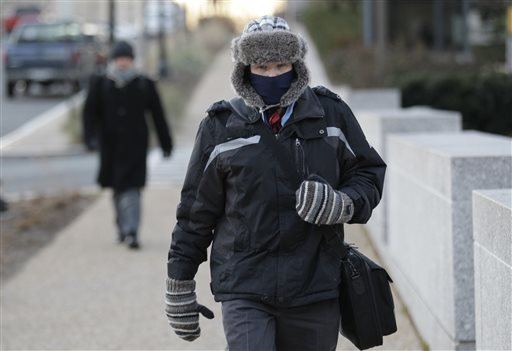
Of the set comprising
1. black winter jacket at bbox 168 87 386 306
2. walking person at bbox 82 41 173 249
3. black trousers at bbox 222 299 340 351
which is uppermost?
black winter jacket at bbox 168 87 386 306

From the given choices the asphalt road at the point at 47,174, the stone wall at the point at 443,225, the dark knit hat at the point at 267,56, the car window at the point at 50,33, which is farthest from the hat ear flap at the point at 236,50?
the car window at the point at 50,33

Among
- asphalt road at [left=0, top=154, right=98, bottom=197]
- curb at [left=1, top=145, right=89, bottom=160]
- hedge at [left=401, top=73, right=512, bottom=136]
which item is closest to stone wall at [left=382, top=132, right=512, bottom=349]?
asphalt road at [left=0, top=154, right=98, bottom=197]

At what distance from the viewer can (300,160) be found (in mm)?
3969

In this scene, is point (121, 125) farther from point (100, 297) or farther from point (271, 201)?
point (271, 201)

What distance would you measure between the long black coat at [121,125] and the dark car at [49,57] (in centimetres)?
2015

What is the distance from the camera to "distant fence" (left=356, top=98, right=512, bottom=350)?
4.66 meters

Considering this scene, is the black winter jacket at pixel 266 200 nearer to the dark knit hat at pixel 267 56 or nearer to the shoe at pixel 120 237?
the dark knit hat at pixel 267 56

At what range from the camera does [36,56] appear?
1171 inches

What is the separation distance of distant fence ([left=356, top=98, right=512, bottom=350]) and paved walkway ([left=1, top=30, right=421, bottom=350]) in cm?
39

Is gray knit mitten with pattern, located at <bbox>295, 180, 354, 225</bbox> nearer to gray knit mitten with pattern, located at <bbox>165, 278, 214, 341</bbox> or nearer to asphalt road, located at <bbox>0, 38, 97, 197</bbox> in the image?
gray knit mitten with pattern, located at <bbox>165, 278, 214, 341</bbox>

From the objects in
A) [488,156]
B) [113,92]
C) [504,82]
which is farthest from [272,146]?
[504,82]

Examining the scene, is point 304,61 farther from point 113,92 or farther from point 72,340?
point 113,92

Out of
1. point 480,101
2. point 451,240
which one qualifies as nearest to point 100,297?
point 451,240

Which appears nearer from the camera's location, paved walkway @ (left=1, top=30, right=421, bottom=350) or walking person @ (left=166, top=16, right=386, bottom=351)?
walking person @ (left=166, top=16, right=386, bottom=351)
